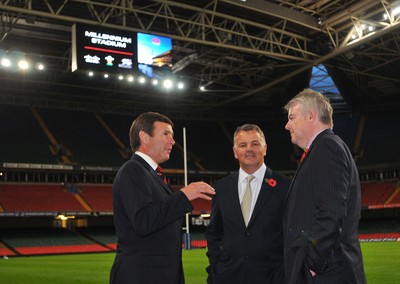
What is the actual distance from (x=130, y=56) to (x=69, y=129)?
75.3ft

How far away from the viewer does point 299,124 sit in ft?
11.9

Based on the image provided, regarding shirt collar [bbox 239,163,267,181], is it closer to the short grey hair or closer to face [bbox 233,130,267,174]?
face [bbox 233,130,267,174]

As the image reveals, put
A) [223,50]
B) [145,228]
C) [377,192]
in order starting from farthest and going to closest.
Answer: [377,192], [223,50], [145,228]

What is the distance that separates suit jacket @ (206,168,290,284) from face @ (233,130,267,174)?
6.0 inches

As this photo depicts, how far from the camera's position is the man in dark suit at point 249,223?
4.29 metres

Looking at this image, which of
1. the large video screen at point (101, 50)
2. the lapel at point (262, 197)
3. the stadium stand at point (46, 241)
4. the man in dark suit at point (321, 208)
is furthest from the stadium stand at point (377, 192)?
the man in dark suit at point (321, 208)

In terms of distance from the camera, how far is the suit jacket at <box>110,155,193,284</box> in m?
3.62

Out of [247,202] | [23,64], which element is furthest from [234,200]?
[23,64]

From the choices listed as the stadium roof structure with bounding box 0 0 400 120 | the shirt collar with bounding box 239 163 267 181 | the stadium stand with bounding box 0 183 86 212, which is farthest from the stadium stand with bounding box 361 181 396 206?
the shirt collar with bounding box 239 163 267 181

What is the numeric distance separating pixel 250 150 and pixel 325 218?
4.90 ft

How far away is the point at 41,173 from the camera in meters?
38.1

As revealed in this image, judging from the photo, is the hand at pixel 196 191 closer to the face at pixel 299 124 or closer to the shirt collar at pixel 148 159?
the shirt collar at pixel 148 159

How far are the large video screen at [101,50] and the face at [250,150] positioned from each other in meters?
13.7

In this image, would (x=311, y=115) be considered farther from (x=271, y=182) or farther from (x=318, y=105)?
(x=271, y=182)
